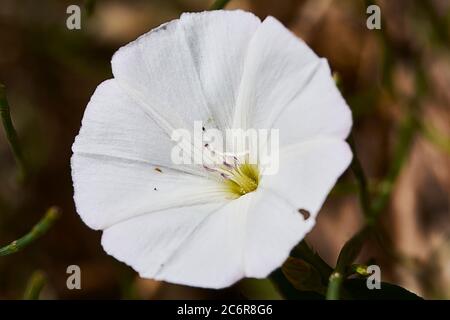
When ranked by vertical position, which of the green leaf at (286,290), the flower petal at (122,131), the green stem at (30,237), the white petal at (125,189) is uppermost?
the flower petal at (122,131)

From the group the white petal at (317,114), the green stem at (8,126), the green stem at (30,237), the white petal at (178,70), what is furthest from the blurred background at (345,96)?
the white petal at (317,114)

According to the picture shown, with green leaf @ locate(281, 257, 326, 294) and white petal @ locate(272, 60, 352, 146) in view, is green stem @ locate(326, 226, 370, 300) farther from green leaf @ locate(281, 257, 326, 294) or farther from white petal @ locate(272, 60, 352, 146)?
white petal @ locate(272, 60, 352, 146)

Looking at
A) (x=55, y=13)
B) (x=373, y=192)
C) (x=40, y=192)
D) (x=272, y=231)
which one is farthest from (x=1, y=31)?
(x=272, y=231)

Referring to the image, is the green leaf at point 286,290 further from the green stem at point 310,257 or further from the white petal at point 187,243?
the white petal at point 187,243

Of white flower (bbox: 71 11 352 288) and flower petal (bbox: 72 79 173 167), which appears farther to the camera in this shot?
flower petal (bbox: 72 79 173 167)

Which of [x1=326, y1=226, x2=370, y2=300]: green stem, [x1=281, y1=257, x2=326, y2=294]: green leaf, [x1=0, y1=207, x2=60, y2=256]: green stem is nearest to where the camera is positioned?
[x1=326, y1=226, x2=370, y2=300]: green stem

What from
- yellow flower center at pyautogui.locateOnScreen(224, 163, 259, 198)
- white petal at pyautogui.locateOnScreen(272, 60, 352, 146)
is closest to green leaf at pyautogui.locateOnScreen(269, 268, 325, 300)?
yellow flower center at pyautogui.locateOnScreen(224, 163, 259, 198)

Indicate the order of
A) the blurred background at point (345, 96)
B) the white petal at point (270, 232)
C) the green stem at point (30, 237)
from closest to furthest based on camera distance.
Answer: the white petal at point (270, 232) < the green stem at point (30, 237) < the blurred background at point (345, 96)
